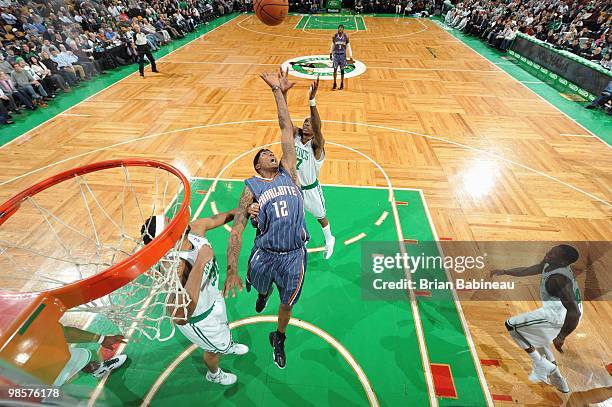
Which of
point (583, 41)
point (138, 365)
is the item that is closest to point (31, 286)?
point (138, 365)

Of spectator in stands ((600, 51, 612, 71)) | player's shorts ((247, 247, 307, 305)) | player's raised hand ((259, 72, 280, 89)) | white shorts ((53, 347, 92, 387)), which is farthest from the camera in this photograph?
spectator in stands ((600, 51, 612, 71))

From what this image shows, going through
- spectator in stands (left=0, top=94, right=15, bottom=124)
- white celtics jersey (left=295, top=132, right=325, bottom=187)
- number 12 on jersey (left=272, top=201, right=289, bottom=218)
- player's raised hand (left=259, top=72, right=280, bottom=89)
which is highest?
player's raised hand (left=259, top=72, right=280, bottom=89)

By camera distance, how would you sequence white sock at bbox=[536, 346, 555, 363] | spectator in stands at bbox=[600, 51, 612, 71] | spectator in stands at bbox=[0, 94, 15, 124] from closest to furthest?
white sock at bbox=[536, 346, 555, 363], spectator in stands at bbox=[0, 94, 15, 124], spectator in stands at bbox=[600, 51, 612, 71]

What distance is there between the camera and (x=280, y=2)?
28.6ft

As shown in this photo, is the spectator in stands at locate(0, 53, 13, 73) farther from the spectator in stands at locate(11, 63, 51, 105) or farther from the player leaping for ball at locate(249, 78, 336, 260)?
the player leaping for ball at locate(249, 78, 336, 260)

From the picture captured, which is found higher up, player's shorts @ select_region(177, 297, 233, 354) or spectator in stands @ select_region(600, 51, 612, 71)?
player's shorts @ select_region(177, 297, 233, 354)

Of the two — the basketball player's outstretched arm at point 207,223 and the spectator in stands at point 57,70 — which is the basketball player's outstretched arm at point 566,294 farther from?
the spectator in stands at point 57,70

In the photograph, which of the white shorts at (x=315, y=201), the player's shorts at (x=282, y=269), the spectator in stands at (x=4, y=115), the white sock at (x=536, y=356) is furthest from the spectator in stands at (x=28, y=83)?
the white sock at (x=536, y=356)

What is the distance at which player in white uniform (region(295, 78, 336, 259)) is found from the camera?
426cm

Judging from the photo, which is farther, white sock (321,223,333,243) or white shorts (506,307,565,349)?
white sock (321,223,333,243)

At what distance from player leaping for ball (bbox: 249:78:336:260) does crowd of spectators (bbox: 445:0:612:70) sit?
11.2m

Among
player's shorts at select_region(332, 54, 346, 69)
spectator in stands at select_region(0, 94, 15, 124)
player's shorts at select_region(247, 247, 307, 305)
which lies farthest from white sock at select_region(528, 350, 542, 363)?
spectator in stands at select_region(0, 94, 15, 124)

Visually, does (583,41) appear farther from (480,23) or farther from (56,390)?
→ (56,390)

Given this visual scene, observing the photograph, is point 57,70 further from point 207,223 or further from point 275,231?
point 275,231
